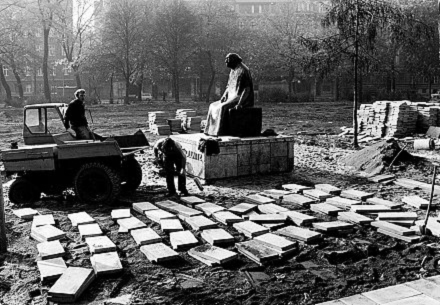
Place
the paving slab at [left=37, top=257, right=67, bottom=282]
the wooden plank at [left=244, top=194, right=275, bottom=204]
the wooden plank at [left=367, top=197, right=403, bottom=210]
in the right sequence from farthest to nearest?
the wooden plank at [left=244, top=194, right=275, bottom=204] → the wooden plank at [left=367, top=197, right=403, bottom=210] → the paving slab at [left=37, top=257, right=67, bottom=282]

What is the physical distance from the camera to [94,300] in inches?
192

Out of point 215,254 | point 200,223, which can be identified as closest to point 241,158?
point 200,223

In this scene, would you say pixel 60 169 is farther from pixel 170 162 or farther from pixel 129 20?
pixel 129 20

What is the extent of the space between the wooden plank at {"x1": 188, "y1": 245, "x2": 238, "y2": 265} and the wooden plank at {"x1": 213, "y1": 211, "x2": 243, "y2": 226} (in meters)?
1.21

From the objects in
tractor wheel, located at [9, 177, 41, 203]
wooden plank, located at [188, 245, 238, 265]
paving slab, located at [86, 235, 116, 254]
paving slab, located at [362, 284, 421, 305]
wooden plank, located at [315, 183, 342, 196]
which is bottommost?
paving slab, located at [362, 284, 421, 305]

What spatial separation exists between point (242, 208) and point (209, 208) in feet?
1.80

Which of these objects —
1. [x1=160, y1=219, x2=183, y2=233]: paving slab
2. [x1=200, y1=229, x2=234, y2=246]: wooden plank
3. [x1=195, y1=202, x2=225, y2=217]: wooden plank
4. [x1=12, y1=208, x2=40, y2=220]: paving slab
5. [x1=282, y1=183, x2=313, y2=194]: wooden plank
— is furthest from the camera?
[x1=282, y1=183, x2=313, y2=194]: wooden plank

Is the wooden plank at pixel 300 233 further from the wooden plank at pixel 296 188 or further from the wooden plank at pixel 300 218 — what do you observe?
the wooden plank at pixel 296 188

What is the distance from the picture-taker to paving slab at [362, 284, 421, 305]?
188 inches

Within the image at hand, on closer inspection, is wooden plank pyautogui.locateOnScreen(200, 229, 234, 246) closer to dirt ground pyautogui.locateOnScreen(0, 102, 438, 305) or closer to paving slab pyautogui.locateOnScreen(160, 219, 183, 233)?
dirt ground pyautogui.locateOnScreen(0, 102, 438, 305)

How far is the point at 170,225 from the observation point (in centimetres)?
716

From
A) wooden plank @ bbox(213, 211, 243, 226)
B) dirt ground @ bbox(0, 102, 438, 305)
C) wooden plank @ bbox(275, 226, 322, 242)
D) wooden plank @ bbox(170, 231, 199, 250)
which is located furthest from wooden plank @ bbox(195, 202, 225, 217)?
wooden plank @ bbox(275, 226, 322, 242)

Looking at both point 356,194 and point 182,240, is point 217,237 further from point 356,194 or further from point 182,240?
point 356,194

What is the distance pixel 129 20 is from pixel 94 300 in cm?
4193
